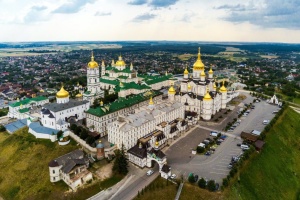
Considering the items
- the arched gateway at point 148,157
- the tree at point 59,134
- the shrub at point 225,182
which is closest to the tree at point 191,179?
the arched gateway at point 148,157

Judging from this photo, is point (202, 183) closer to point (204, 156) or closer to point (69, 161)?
point (204, 156)

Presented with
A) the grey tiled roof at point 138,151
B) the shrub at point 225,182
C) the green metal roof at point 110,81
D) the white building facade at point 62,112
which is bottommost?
the shrub at point 225,182

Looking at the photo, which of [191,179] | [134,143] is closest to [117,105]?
[134,143]

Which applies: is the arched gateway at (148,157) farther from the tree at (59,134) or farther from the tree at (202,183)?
the tree at (59,134)

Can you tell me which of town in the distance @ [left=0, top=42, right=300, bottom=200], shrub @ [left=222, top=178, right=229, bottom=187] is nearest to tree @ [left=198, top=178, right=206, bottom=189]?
town in the distance @ [left=0, top=42, right=300, bottom=200]

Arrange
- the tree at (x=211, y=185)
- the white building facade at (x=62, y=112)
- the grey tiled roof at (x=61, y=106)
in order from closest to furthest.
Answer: the tree at (x=211, y=185)
the white building facade at (x=62, y=112)
the grey tiled roof at (x=61, y=106)

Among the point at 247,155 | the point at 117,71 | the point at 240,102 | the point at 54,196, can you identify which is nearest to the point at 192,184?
the point at 247,155

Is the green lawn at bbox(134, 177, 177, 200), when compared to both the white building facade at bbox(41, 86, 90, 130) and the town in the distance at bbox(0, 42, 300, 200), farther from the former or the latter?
the white building facade at bbox(41, 86, 90, 130)
